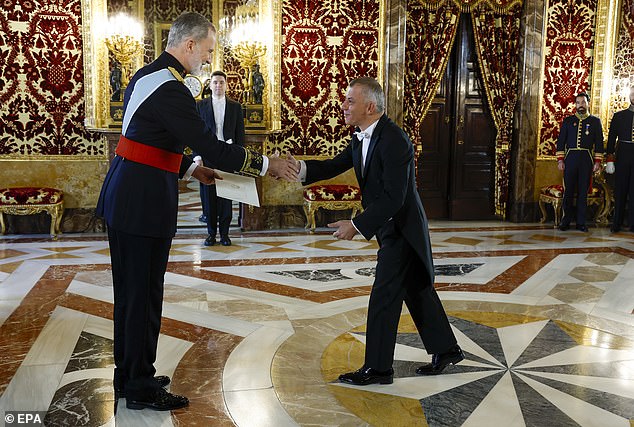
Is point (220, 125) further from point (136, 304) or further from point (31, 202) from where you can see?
point (136, 304)

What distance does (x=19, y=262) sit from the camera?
535 centimetres

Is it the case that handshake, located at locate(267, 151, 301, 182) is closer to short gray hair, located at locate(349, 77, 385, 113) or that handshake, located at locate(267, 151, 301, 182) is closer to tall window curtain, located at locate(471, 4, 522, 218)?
short gray hair, located at locate(349, 77, 385, 113)

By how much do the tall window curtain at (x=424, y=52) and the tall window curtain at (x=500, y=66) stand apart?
417mm

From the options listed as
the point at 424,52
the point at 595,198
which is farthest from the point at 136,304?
the point at 595,198

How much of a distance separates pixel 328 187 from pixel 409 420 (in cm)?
512

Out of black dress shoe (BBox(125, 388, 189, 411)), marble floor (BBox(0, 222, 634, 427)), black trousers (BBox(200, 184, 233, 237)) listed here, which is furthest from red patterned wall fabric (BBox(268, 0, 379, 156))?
black dress shoe (BBox(125, 388, 189, 411))

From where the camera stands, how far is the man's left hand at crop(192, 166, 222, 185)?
9.44ft

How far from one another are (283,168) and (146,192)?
26.9 inches

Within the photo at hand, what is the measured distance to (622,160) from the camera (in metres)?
7.70

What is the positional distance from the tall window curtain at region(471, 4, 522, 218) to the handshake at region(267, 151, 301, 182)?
5.99 meters

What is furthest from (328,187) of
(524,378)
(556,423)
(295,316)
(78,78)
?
(556,423)

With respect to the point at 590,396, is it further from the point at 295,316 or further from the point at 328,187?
the point at 328,187

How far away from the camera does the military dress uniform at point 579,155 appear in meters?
7.66

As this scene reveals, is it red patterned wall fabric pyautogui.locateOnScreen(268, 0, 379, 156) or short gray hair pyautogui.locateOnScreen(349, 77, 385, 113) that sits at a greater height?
red patterned wall fabric pyautogui.locateOnScreen(268, 0, 379, 156)
